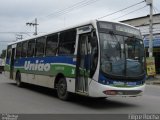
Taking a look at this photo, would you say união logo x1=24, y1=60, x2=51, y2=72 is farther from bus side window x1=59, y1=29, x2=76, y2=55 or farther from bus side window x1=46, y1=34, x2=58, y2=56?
bus side window x1=59, y1=29, x2=76, y2=55

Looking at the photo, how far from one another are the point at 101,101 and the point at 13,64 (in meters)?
10.2

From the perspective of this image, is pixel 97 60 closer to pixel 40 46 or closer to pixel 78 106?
pixel 78 106

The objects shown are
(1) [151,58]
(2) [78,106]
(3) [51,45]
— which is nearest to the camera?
(2) [78,106]

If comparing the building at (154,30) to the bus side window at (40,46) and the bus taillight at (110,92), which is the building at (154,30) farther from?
the bus taillight at (110,92)

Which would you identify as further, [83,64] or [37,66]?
[37,66]

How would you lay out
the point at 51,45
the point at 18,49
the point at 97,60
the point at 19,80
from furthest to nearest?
the point at 18,49
the point at 19,80
the point at 51,45
the point at 97,60

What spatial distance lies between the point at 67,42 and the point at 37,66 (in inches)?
148

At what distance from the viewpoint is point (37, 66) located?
59.0 ft

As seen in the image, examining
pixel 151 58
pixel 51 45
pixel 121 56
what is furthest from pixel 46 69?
pixel 151 58

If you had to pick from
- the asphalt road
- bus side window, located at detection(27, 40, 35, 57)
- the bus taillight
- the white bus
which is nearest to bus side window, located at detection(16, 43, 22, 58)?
bus side window, located at detection(27, 40, 35, 57)

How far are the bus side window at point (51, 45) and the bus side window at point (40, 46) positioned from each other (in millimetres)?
614

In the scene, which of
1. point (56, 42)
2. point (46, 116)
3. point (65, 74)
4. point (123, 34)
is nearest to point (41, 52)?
point (56, 42)

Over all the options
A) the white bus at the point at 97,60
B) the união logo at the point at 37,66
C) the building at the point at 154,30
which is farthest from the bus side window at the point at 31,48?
the building at the point at 154,30

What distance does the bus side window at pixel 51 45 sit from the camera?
1593 centimetres
